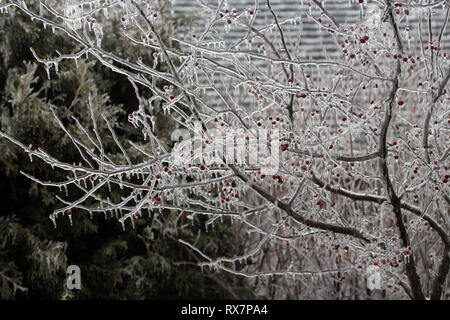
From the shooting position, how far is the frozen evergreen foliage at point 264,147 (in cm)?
282

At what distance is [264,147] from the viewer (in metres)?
2.93

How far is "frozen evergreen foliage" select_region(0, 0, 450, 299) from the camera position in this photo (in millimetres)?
2824

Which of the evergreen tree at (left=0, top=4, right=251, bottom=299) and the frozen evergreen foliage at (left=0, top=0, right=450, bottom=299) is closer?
the frozen evergreen foliage at (left=0, top=0, right=450, bottom=299)

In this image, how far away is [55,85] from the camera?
4.79m

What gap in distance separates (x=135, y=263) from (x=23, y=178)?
113cm

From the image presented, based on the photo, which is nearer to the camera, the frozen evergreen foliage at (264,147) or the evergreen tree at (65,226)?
the frozen evergreen foliage at (264,147)

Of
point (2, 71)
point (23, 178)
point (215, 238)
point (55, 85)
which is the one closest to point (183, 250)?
point (215, 238)

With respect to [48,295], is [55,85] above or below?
above

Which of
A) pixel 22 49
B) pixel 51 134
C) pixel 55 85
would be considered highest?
pixel 22 49

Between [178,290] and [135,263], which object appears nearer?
[135,263]

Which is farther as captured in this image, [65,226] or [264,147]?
[65,226]
